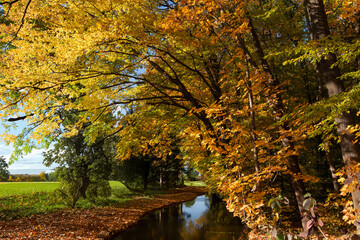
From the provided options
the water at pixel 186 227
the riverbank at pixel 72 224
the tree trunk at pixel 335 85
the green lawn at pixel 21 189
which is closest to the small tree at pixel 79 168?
the riverbank at pixel 72 224

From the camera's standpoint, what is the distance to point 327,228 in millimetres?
7277

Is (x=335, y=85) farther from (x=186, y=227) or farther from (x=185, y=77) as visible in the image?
(x=186, y=227)

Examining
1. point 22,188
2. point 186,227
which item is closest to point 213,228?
point 186,227

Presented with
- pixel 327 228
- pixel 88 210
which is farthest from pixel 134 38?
pixel 88 210

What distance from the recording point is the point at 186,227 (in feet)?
37.2

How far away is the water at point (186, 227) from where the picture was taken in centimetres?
948

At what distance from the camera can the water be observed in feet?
31.1

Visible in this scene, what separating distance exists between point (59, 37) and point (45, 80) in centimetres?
104

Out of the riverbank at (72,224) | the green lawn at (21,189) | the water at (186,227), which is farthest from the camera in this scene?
the green lawn at (21,189)

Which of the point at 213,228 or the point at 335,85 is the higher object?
the point at 335,85

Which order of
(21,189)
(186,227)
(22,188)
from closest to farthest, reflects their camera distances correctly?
(186,227)
(21,189)
(22,188)

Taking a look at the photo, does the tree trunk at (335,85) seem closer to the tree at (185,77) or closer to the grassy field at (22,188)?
the tree at (185,77)

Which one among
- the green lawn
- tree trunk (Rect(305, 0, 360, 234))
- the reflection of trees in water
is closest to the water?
the reflection of trees in water

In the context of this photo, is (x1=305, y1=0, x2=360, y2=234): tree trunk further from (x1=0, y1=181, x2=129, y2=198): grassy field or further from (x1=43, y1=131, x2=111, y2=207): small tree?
(x1=0, y1=181, x2=129, y2=198): grassy field
